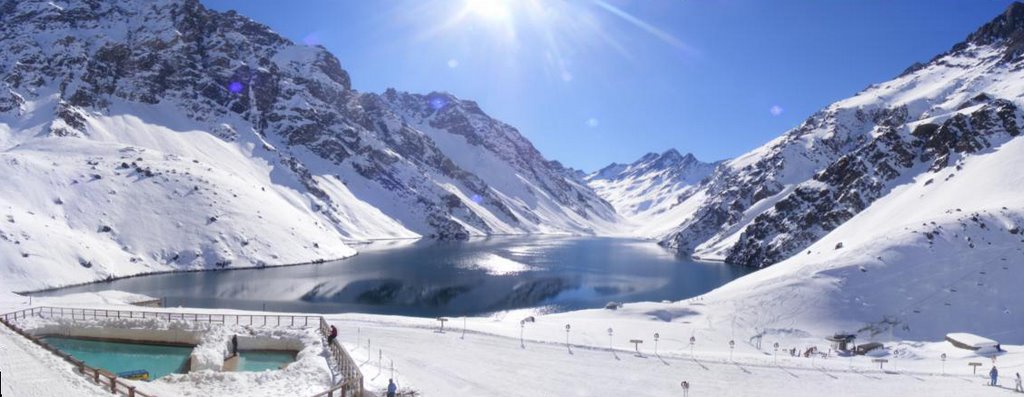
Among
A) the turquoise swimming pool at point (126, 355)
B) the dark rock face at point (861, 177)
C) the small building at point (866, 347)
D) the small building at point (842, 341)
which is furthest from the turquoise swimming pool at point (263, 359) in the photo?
the dark rock face at point (861, 177)

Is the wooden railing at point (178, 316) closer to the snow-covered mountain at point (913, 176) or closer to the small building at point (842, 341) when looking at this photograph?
the small building at point (842, 341)

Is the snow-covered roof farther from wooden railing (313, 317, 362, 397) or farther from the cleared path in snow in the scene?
wooden railing (313, 317, 362, 397)

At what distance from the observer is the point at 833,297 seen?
63750mm

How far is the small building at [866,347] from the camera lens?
2025 inches

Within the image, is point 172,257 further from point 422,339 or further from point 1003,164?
point 1003,164

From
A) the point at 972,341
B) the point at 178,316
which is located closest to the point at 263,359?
the point at 178,316

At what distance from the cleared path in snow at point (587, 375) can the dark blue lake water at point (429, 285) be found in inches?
1438

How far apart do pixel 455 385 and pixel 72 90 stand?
208990 millimetres

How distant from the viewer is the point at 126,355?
43500 millimetres

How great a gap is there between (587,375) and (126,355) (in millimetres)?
34056

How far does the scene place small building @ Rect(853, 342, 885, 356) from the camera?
51438 mm

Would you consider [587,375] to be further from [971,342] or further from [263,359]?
[971,342]

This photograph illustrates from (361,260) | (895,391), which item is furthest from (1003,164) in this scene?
(361,260)

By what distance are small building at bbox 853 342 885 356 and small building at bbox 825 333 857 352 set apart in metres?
0.87
